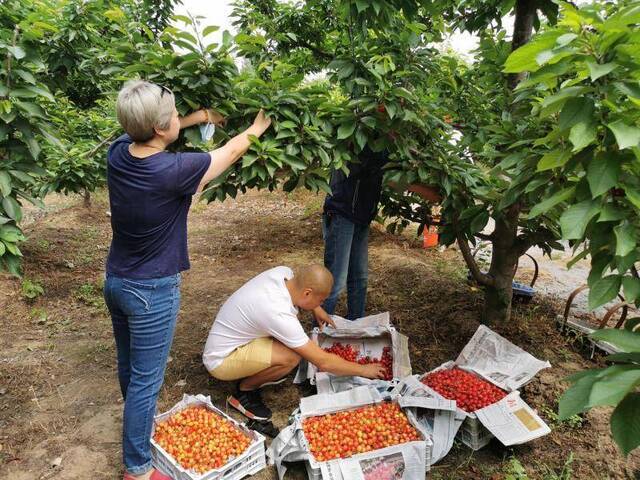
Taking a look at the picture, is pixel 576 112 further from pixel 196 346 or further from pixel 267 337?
pixel 196 346

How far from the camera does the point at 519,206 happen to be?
3227 mm

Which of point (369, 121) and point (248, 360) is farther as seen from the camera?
point (248, 360)

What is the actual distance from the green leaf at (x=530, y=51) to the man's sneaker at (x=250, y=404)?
8.04 feet

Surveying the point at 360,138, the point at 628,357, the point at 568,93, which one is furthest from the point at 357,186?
the point at 628,357

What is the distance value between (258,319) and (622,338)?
6.35 ft

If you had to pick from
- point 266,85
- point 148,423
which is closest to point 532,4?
point 266,85

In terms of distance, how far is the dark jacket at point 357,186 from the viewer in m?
3.30

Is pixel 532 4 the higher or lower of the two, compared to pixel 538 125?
higher

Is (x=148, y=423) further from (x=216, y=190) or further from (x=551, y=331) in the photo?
(x=551, y=331)

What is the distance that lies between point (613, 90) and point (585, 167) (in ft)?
0.87

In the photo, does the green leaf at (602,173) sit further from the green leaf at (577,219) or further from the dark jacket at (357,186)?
the dark jacket at (357,186)

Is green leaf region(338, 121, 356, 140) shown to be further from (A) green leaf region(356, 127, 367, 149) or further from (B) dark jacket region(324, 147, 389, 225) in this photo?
(B) dark jacket region(324, 147, 389, 225)

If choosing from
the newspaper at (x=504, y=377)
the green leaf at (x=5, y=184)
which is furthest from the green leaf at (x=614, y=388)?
the green leaf at (x=5, y=184)

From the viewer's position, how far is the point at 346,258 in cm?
344
